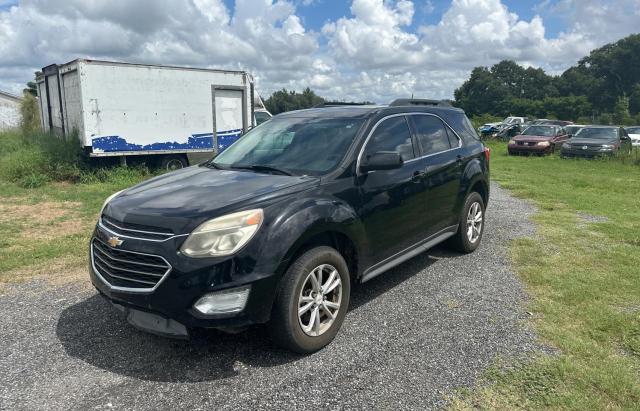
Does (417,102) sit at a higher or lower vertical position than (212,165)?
higher

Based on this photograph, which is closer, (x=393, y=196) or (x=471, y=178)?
(x=393, y=196)

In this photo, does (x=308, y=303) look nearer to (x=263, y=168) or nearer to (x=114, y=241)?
(x=263, y=168)

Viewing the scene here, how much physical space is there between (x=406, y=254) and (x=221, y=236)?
2.10 metres

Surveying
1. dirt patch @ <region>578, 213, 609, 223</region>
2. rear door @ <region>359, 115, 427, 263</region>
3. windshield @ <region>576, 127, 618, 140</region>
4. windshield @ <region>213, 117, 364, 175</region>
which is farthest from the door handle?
windshield @ <region>576, 127, 618, 140</region>

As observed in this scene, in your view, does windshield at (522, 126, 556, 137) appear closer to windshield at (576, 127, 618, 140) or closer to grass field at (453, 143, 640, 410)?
windshield at (576, 127, 618, 140)

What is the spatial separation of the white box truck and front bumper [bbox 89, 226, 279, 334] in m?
9.66

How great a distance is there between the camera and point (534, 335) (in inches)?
145

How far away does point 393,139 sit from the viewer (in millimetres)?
4504

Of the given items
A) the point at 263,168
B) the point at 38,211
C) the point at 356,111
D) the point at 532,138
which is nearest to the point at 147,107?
the point at 38,211

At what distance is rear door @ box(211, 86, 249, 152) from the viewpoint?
44.1 feet

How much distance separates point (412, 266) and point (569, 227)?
10.7 feet

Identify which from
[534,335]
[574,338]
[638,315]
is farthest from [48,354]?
[638,315]

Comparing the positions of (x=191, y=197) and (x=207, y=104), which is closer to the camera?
(x=191, y=197)

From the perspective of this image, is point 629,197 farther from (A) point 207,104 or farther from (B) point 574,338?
(A) point 207,104
